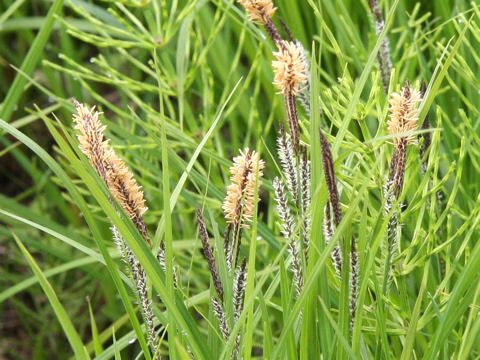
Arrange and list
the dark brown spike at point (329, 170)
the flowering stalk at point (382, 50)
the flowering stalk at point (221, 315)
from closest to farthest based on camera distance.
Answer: the dark brown spike at point (329, 170)
the flowering stalk at point (221, 315)
the flowering stalk at point (382, 50)

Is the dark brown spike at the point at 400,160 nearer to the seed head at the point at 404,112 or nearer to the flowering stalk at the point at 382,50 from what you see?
the seed head at the point at 404,112

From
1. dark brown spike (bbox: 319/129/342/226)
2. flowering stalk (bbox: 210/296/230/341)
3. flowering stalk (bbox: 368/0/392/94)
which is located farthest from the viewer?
flowering stalk (bbox: 368/0/392/94)

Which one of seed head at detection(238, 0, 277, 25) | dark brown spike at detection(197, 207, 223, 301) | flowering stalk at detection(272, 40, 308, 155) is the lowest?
dark brown spike at detection(197, 207, 223, 301)

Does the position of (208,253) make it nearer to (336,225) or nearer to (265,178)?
(336,225)

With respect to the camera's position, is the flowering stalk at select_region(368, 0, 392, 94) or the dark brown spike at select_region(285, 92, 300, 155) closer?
the dark brown spike at select_region(285, 92, 300, 155)

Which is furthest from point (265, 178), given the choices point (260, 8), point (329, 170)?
point (329, 170)

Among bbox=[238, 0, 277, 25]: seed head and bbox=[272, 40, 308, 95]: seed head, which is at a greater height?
bbox=[238, 0, 277, 25]: seed head

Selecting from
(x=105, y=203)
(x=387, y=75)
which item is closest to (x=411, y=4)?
(x=387, y=75)

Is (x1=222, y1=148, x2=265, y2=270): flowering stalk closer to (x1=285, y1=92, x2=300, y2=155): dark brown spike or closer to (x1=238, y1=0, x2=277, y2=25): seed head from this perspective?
(x1=285, y1=92, x2=300, y2=155): dark brown spike

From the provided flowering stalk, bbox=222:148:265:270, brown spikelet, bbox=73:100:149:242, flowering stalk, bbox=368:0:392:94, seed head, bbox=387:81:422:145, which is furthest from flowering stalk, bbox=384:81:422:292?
flowering stalk, bbox=368:0:392:94

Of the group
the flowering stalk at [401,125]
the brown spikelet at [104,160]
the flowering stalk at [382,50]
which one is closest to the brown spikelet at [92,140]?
the brown spikelet at [104,160]
